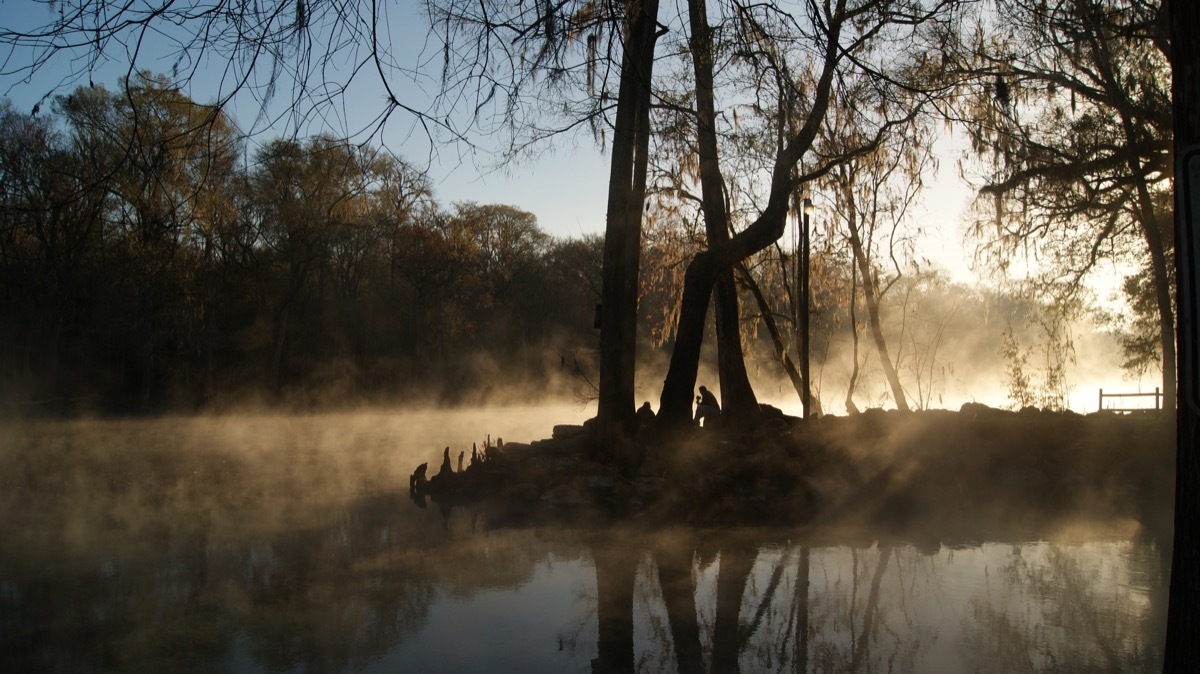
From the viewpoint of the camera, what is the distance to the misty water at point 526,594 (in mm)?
4914

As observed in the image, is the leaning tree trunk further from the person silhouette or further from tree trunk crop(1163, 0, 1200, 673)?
tree trunk crop(1163, 0, 1200, 673)

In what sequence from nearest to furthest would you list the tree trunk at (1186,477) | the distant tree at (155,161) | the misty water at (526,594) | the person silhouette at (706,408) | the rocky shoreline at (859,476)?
the tree trunk at (1186,477), the distant tree at (155,161), the misty water at (526,594), the rocky shoreline at (859,476), the person silhouette at (706,408)

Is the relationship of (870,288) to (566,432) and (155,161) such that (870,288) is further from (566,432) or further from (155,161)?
(155,161)

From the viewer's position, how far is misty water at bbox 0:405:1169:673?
4.91m

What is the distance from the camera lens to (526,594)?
20.7ft

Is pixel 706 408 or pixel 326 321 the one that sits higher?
pixel 326 321

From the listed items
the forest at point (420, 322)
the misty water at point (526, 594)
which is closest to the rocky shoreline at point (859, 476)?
the misty water at point (526, 594)

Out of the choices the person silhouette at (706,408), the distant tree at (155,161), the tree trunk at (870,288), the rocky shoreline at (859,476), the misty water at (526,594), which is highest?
the tree trunk at (870,288)

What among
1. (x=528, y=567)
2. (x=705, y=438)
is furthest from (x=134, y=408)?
(x=528, y=567)

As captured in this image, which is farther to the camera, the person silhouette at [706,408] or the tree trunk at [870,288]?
the tree trunk at [870,288]

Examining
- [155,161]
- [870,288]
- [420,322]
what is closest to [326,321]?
[420,322]

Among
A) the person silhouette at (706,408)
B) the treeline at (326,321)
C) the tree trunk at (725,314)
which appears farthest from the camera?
the treeline at (326,321)

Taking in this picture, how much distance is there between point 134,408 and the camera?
103 ft

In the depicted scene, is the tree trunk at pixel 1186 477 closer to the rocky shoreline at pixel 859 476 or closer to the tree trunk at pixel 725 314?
the rocky shoreline at pixel 859 476
